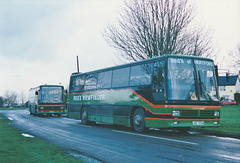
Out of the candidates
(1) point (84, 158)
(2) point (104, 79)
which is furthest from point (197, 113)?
(2) point (104, 79)

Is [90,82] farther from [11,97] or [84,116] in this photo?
[11,97]

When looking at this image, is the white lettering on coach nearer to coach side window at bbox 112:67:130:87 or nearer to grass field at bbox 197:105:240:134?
coach side window at bbox 112:67:130:87

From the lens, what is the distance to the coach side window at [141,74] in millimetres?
13961

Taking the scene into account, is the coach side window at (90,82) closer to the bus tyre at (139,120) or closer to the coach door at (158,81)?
the bus tyre at (139,120)

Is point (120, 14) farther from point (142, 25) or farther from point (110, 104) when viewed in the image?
point (110, 104)

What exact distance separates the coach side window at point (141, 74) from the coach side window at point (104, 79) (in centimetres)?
248

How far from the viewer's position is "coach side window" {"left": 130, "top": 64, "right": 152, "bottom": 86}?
14.0 metres

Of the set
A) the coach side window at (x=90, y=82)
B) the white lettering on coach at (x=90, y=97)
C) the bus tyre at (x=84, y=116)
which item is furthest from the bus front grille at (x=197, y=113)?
the bus tyre at (x=84, y=116)

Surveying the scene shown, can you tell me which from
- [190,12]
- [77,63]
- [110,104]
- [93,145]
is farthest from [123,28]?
[77,63]

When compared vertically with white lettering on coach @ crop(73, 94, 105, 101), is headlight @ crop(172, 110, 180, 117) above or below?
below

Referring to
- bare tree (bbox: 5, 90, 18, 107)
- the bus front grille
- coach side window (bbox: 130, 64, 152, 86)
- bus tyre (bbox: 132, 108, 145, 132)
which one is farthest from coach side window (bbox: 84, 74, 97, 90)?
bare tree (bbox: 5, 90, 18, 107)

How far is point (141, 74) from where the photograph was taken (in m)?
14.5

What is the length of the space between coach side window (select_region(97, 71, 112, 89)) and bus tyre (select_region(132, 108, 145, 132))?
11.1ft

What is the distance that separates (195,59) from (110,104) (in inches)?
230
